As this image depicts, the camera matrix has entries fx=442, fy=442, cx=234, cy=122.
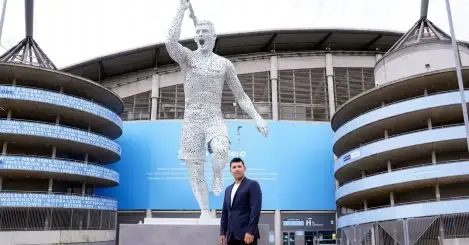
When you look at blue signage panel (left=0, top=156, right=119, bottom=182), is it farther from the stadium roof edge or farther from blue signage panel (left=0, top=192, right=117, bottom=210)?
the stadium roof edge

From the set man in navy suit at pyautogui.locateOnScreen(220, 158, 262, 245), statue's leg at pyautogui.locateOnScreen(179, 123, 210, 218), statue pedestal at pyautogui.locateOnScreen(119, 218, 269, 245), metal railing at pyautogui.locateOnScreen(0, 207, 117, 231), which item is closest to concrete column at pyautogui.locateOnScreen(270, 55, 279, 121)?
metal railing at pyautogui.locateOnScreen(0, 207, 117, 231)

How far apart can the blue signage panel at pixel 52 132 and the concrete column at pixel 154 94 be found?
760cm

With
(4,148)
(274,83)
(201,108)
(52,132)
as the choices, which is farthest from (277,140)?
(201,108)

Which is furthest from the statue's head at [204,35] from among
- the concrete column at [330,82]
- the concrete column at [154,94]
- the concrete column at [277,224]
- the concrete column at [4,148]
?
the concrete column at [330,82]

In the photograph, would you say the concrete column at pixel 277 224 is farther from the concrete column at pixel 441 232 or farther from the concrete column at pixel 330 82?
the concrete column at pixel 441 232

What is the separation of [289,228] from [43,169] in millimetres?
18866

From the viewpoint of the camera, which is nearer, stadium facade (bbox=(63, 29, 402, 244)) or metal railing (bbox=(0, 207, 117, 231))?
metal railing (bbox=(0, 207, 117, 231))

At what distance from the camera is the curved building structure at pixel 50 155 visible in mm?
27141

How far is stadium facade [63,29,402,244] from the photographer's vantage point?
34.7 meters

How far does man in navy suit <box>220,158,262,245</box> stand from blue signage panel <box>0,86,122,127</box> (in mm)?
25722

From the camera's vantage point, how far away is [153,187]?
34.4 m

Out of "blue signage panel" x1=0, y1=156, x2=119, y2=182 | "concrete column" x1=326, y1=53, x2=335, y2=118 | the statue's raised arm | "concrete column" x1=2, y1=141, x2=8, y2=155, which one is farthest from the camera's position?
"concrete column" x1=326, y1=53, x2=335, y2=118

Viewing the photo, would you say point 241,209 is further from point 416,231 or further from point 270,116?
point 270,116

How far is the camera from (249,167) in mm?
34750
